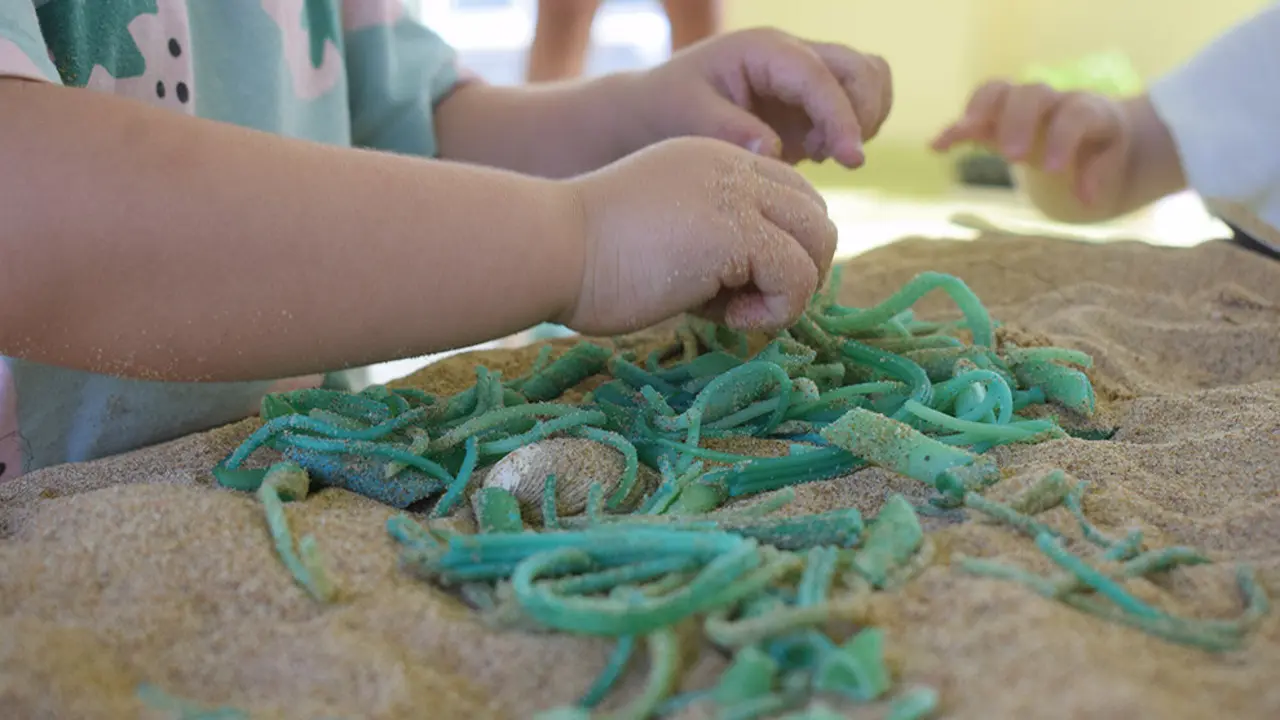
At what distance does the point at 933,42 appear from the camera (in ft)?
14.9

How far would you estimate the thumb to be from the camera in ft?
3.04

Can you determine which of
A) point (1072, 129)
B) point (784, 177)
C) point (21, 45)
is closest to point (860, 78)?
point (784, 177)

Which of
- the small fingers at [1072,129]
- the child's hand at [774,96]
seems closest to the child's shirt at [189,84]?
the child's hand at [774,96]

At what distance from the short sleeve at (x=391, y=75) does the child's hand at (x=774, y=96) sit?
0.87 feet

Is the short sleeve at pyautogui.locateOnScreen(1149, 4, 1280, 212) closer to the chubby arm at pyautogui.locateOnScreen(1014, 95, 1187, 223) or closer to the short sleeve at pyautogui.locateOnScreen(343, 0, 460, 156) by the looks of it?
the chubby arm at pyautogui.locateOnScreen(1014, 95, 1187, 223)

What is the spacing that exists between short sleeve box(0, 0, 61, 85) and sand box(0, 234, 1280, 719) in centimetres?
23

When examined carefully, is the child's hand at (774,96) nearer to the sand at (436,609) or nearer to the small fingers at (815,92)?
the small fingers at (815,92)

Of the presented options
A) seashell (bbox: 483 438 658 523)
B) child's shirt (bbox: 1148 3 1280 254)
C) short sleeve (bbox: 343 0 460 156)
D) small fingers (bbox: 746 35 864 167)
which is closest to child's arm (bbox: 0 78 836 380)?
seashell (bbox: 483 438 658 523)

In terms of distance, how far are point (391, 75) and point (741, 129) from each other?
42cm

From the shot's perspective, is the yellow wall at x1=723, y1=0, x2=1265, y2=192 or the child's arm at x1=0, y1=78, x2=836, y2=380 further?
the yellow wall at x1=723, y1=0, x2=1265, y2=192

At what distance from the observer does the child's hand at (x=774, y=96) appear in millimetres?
937

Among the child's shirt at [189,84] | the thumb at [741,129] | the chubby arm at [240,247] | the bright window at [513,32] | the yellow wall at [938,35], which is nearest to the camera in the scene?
the chubby arm at [240,247]

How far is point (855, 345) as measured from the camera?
31.9 inches

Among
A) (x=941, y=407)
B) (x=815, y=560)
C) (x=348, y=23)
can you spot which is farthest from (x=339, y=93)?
(x=815, y=560)
